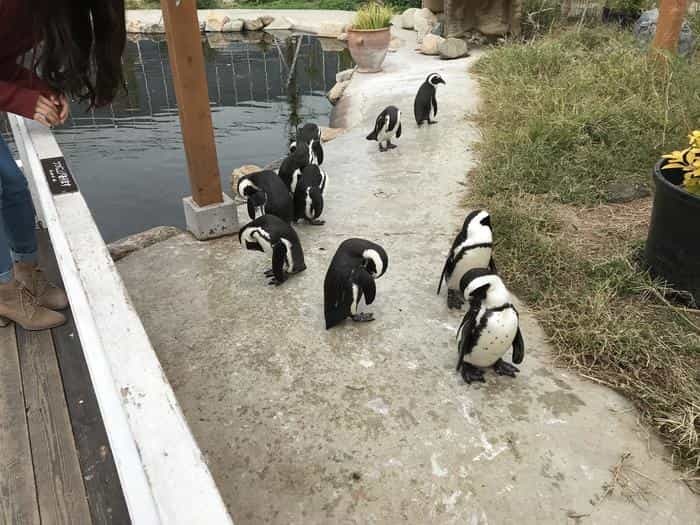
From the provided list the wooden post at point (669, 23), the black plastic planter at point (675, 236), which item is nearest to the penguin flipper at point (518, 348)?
the black plastic planter at point (675, 236)

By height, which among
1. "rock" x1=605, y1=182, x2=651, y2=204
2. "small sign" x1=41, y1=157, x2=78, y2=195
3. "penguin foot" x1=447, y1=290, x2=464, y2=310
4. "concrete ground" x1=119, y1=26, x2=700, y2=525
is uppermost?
"small sign" x1=41, y1=157, x2=78, y2=195

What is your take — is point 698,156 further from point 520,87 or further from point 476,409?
point 520,87

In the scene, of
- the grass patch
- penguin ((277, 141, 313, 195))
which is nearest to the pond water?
penguin ((277, 141, 313, 195))

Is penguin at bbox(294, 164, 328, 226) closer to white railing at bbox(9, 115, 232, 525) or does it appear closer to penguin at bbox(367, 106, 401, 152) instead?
penguin at bbox(367, 106, 401, 152)

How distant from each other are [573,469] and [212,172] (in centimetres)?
267

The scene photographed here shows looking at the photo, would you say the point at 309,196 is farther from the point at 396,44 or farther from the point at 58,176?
the point at 396,44

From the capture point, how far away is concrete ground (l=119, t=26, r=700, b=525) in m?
1.96

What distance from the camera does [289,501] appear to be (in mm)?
1963

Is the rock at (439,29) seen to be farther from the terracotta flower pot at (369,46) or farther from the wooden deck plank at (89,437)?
the wooden deck plank at (89,437)

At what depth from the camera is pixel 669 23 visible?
212 inches

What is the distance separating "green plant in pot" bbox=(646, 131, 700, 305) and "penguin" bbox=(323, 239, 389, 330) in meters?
1.47

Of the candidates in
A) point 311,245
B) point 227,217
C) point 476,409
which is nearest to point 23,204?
point 227,217

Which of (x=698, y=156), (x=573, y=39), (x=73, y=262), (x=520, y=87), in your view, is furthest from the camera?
(x=573, y=39)

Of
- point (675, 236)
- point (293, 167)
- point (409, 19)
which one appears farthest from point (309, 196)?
point (409, 19)
